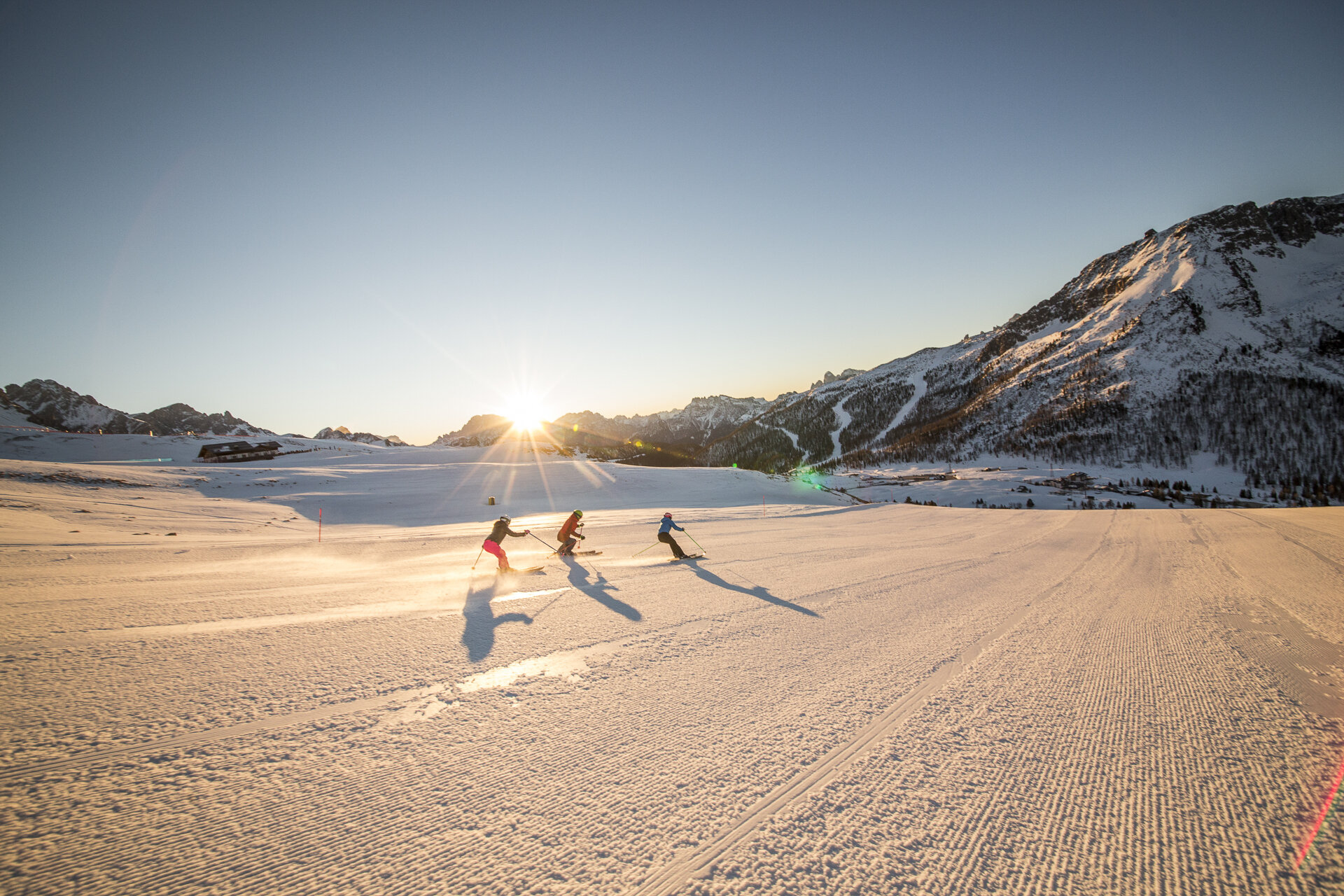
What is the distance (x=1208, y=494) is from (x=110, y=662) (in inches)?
2797

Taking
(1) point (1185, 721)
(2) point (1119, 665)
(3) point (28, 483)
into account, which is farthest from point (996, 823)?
(3) point (28, 483)

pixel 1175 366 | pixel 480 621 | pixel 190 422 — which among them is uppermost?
pixel 1175 366

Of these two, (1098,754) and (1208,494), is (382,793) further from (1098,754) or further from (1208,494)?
(1208,494)

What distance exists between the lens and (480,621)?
21.6 ft

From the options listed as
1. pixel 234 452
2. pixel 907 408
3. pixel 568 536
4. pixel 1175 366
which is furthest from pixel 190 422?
pixel 1175 366

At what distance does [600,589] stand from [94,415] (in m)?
212

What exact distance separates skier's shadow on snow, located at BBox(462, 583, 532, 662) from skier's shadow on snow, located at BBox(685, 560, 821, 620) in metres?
3.76

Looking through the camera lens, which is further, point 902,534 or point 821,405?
point 821,405

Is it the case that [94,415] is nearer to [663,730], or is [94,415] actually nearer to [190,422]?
[190,422]

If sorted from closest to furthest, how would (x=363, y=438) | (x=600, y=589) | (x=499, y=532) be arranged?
(x=600, y=589)
(x=499, y=532)
(x=363, y=438)

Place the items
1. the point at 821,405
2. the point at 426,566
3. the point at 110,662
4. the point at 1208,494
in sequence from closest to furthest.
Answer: the point at 110,662 → the point at 426,566 → the point at 1208,494 → the point at 821,405

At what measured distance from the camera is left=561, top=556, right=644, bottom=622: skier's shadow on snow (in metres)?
7.03

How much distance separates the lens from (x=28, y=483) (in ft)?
59.2

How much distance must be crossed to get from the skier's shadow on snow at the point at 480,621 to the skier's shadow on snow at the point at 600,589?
1.36 meters
